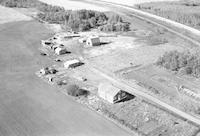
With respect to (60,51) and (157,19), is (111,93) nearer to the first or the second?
(60,51)

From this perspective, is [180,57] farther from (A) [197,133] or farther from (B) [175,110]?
(A) [197,133]

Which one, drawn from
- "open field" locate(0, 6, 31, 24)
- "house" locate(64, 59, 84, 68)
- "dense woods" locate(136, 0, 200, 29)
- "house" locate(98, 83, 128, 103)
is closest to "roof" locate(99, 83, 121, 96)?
"house" locate(98, 83, 128, 103)

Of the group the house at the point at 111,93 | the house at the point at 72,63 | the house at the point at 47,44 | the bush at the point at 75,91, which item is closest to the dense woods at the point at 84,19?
the house at the point at 47,44

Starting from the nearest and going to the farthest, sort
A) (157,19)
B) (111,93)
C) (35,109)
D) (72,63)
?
(35,109), (111,93), (72,63), (157,19)

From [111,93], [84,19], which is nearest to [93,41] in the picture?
[84,19]

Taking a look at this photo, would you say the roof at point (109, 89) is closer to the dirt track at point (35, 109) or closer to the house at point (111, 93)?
the house at point (111, 93)

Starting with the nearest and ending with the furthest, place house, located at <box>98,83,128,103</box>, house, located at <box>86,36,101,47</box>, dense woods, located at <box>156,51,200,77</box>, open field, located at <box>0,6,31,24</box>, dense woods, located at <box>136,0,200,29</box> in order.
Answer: house, located at <box>98,83,128,103</box> < dense woods, located at <box>156,51,200,77</box> < house, located at <box>86,36,101,47</box> < dense woods, located at <box>136,0,200,29</box> < open field, located at <box>0,6,31,24</box>

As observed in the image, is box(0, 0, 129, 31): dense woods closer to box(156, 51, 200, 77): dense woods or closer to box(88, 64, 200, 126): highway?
box(156, 51, 200, 77): dense woods
